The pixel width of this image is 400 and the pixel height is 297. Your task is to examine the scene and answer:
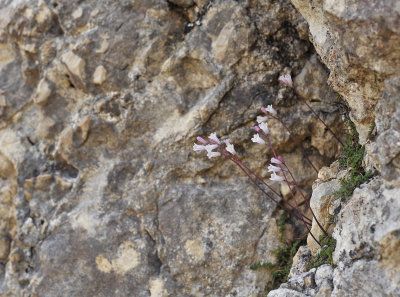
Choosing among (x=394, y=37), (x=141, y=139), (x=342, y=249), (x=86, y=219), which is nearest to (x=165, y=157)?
(x=141, y=139)

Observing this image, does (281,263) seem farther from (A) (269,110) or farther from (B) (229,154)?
(A) (269,110)

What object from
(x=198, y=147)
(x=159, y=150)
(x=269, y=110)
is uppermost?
(x=269, y=110)

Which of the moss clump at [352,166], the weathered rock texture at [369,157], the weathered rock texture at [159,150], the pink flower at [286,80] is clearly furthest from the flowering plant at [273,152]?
the weathered rock texture at [369,157]

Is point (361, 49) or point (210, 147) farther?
point (210, 147)

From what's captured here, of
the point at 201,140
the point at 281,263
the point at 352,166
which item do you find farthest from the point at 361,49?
the point at 281,263

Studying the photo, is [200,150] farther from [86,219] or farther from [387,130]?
[387,130]

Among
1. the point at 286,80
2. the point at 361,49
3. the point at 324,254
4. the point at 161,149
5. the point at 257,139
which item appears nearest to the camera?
the point at 361,49

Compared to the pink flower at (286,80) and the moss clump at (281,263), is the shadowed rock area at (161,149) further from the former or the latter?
the pink flower at (286,80)
